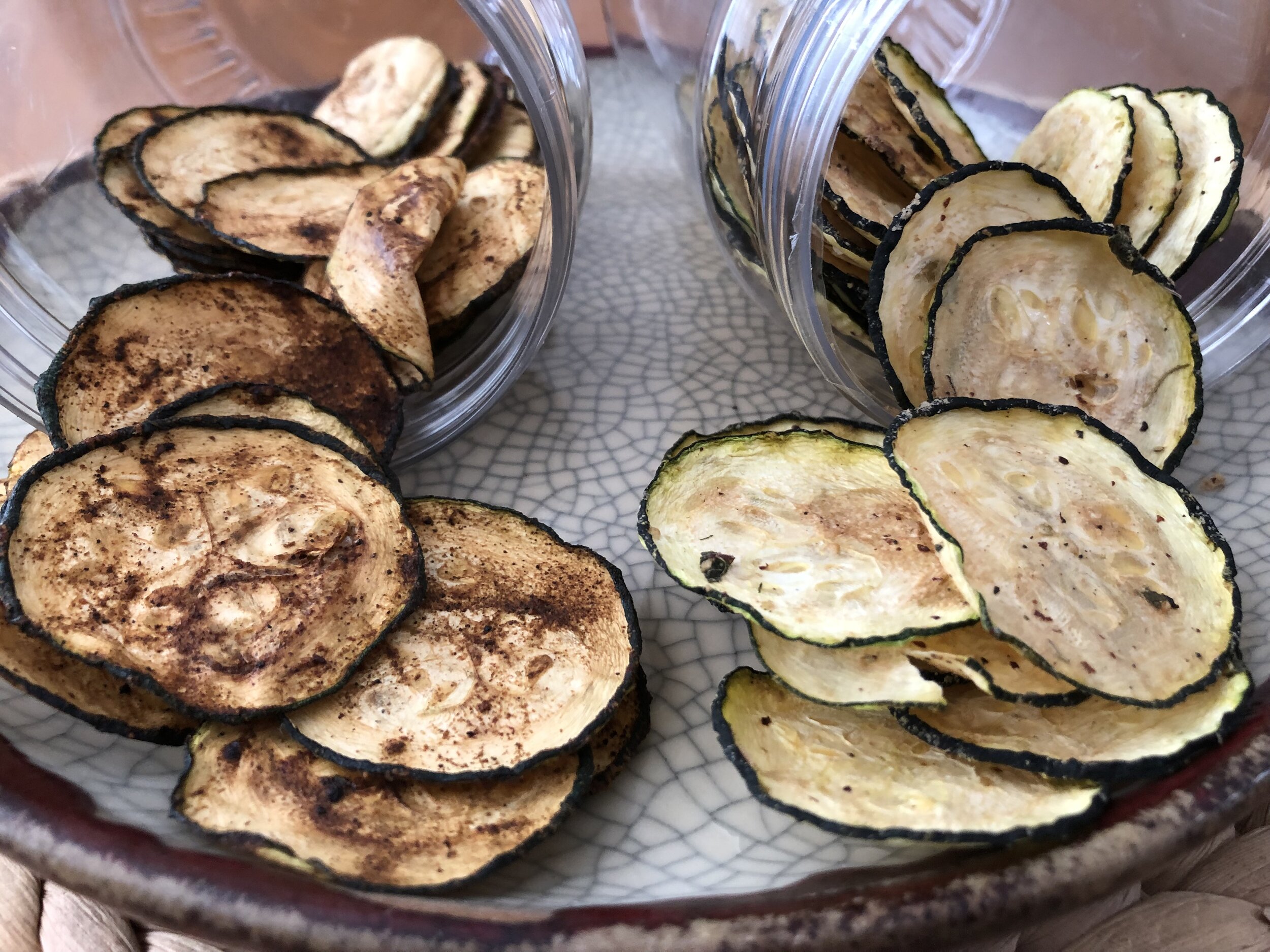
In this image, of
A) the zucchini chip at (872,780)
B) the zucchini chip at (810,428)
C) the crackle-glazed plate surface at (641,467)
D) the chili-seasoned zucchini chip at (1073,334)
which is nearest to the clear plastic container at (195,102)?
the crackle-glazed plate surface at (641,467)

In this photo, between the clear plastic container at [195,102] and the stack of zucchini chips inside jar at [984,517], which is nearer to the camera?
the stack of zucchini chips inside jar at [984,517]

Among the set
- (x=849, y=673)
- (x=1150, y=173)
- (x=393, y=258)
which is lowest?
(x=849, y=673)

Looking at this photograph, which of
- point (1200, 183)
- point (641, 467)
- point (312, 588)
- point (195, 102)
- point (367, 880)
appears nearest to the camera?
point (367, 880)

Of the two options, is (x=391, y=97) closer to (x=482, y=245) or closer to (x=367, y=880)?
(x=482, y=245)

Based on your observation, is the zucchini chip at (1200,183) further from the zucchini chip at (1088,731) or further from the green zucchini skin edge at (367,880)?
the green zucchini skin edge at (367,880)

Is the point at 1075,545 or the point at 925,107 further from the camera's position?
the point at 925,107

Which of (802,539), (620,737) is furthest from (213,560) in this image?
(802,539)
